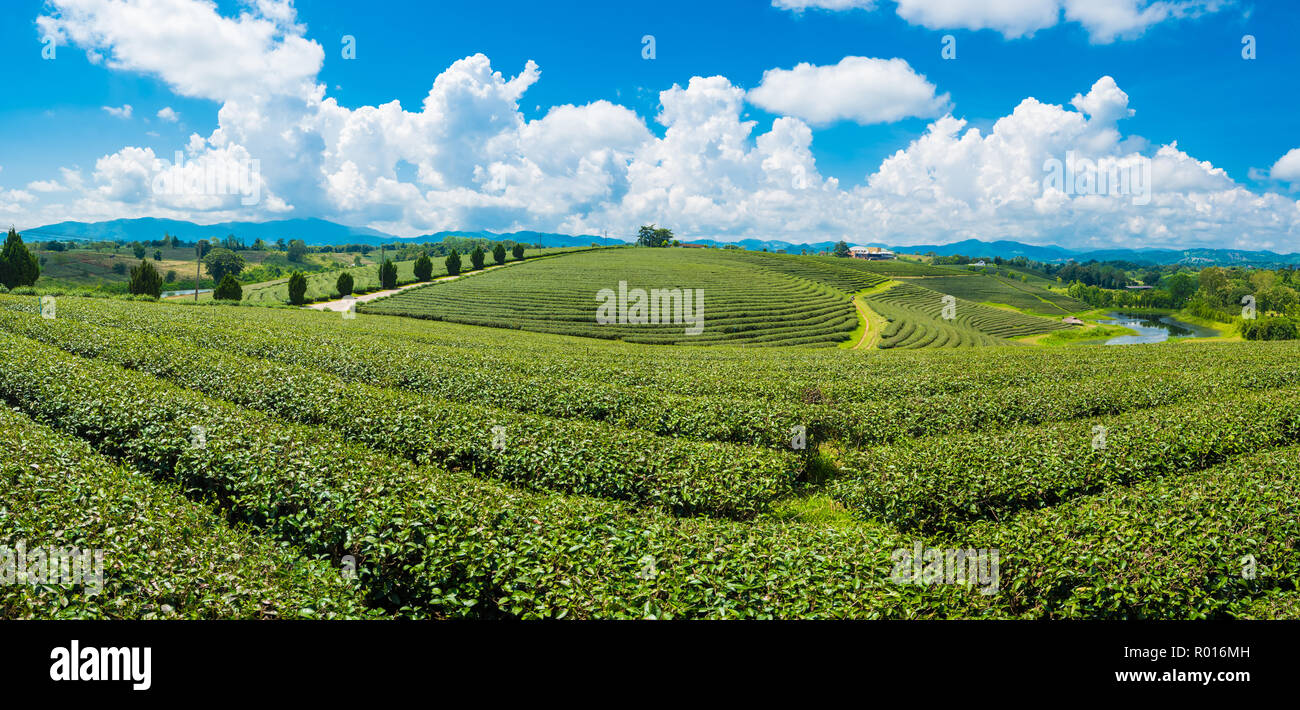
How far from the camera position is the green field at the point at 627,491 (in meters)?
6.39

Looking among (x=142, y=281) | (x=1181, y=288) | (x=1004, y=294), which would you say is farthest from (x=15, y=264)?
(x=1181, y=288)

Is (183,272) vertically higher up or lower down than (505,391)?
higher up

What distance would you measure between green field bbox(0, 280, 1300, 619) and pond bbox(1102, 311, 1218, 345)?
8224cm

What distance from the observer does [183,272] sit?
12731 cm

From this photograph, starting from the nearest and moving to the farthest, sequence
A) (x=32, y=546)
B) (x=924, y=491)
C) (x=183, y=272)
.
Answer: (x=32, y=546) → (x=924, y=491) → (x=183, y=272)

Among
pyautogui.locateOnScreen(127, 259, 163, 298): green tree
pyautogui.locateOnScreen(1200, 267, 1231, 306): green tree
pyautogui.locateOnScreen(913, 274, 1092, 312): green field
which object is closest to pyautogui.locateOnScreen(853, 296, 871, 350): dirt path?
pyautogui.locateOnScreen(913, 274, 1092, 312): green field

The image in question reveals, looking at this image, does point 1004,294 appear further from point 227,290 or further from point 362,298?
point 227,290

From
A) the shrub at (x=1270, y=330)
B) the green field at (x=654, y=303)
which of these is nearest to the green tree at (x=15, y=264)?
the green field at (x=654, y=303)

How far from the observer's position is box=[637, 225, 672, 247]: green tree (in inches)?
6924
